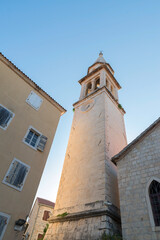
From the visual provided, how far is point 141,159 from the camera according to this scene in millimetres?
9844

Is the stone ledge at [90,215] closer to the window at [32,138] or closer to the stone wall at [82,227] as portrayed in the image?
the stone wall at [82,227]

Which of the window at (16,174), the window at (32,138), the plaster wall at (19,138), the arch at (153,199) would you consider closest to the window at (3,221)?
the plaster wall at (19,138)

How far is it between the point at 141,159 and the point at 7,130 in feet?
24.8

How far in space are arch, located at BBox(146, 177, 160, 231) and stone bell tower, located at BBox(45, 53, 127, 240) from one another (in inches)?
98.8

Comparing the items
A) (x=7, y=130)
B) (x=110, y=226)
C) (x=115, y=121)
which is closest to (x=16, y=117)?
(x=7, y=130)

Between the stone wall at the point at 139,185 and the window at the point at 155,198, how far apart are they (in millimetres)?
173

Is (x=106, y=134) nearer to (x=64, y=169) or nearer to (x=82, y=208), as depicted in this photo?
(x=64, y=169)

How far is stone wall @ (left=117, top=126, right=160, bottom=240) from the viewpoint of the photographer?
7639mm

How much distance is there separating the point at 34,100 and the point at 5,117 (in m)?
2.82

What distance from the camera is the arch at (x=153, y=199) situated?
754 cm

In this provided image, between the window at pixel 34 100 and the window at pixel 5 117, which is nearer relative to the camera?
the window at pixel 5 117

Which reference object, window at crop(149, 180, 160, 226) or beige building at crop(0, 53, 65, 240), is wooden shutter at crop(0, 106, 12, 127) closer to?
beige building at crop(0, 53, 65, 240)

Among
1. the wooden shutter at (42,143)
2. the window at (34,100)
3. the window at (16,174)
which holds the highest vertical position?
the window at (34,100)

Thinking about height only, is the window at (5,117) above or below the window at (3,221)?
above
